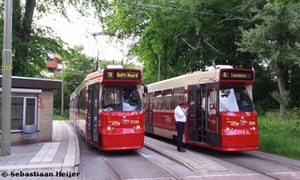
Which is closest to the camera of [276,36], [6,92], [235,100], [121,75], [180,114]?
[6,92]

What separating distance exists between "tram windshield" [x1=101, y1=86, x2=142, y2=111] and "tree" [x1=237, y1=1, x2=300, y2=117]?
1354 centimetres

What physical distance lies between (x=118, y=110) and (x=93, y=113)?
1331 mm

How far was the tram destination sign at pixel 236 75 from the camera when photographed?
495 inches

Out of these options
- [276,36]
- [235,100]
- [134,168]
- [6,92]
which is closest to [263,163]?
[235,100]

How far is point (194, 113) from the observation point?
1384 centimetres

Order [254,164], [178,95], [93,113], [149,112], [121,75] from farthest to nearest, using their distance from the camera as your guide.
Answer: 1. [149,112]
2. [178,95]
3. [93,113]
4. [121,75]
5. [254,164]

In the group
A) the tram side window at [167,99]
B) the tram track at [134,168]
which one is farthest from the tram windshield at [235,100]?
the tram side window at [167,99]

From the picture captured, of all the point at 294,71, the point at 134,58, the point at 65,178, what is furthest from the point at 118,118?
the point at 134,58

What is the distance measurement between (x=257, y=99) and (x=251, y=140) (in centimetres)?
2244

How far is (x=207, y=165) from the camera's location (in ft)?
34.4

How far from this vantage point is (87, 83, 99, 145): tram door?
13211mm

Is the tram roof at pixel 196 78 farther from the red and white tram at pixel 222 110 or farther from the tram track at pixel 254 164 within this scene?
the tram track at pixel 254 164

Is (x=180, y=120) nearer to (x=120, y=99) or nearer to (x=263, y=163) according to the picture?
(x=120, y=99)

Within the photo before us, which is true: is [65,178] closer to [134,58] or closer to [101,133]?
[101,133]
